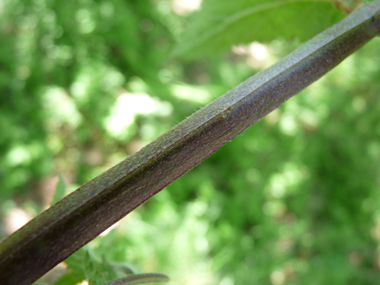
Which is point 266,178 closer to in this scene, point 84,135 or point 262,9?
point 84,135

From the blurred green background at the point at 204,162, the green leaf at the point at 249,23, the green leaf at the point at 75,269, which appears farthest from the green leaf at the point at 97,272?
the blurred green background at the point at 204,162

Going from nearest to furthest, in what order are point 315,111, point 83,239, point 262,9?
point 83,239, point 262,9, point 315,111

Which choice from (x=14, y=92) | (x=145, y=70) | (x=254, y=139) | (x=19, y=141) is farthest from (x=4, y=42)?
(x=254, y=139)

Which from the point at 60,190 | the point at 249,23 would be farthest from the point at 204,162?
the point at 60,190

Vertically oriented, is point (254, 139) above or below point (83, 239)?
above

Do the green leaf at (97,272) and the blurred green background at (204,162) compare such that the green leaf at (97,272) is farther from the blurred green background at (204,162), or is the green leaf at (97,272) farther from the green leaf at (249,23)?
the blurred green background at (204,162)

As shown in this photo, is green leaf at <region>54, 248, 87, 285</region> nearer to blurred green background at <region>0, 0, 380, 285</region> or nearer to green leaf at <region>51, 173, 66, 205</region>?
green leaf at <region>51, 173, 66, 205</region>
